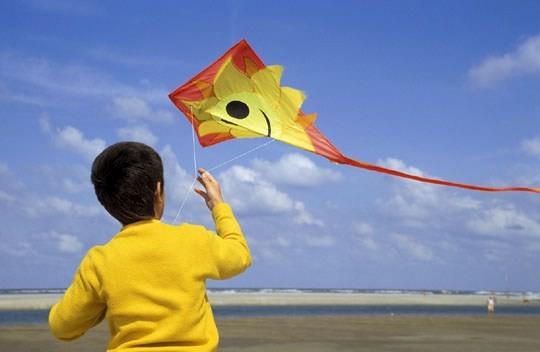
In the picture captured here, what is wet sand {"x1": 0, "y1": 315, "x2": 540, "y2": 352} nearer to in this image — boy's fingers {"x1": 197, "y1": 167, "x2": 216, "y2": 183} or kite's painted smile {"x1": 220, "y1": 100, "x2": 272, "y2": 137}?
kite's painted smile {"x1": 220, "y1": 100, "x2": 272, "y2": 137}

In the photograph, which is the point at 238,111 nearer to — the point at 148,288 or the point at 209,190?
the point at 209,190

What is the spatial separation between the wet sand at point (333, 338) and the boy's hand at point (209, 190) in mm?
14276

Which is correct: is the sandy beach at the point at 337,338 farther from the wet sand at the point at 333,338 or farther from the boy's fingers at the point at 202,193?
the boy's fingers at the point at 202,193

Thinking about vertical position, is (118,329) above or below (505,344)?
below

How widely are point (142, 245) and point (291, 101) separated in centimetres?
422

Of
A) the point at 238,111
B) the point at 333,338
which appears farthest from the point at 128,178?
the point at 333,338

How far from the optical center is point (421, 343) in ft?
61.0

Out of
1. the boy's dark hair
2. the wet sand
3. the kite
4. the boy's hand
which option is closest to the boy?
the boy's dark hair

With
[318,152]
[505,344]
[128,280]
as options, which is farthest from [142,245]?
[505,344]

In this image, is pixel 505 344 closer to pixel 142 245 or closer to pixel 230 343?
pixel 230 343

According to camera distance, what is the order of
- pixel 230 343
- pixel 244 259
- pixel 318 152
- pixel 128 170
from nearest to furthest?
1. pixel 128 170
2. pixel 244 259
3. pixel 318 152
4. pixel 230 343

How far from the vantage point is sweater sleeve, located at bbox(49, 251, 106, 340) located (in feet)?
6.89

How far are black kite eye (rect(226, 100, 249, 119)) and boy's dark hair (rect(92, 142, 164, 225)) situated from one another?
12.0ft

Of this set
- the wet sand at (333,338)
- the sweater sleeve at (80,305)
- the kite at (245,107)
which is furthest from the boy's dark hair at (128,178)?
the wet sand at (333,338)
